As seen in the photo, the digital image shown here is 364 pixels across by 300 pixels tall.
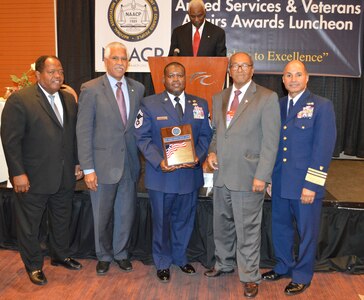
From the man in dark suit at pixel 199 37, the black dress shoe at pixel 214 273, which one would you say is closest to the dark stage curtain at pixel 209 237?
the black dress shoe at pixel 214 273

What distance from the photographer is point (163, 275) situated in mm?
3217

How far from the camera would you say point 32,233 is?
10.3 feet

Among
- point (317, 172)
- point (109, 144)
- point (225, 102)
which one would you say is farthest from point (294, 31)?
point (109, 144)

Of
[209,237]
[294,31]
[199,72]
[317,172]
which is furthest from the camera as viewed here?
[294,31]

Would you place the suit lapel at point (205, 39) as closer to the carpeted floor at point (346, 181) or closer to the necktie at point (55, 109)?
the necktie at point (55, 109)

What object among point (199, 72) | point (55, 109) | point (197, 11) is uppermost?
point (197, 11)

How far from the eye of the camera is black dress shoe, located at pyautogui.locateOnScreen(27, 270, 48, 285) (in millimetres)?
3119

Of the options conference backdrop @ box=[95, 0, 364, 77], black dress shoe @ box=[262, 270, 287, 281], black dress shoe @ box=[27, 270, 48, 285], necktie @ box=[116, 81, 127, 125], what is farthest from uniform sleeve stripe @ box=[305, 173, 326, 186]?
conference backdrop @ box=[95, 0, 364, 77]

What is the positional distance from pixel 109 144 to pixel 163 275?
1135 mm

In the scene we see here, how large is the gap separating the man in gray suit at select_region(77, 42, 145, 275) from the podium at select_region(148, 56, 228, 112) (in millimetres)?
553

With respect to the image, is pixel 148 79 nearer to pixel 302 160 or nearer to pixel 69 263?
pixel 69 263

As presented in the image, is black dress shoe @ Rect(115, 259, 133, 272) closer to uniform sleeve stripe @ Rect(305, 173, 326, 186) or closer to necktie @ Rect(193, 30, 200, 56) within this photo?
uniform sleeve stripe @ Rect(305, 173, 326, 186)

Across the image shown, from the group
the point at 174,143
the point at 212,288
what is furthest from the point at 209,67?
the point at 212,288

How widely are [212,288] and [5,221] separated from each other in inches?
86.0
